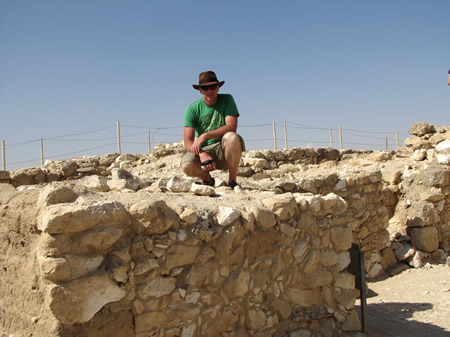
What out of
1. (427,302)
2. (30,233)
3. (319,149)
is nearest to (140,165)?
(319,149)

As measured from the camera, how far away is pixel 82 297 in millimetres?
1898

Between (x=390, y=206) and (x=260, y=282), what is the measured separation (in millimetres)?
5195

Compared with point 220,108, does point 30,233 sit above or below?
below

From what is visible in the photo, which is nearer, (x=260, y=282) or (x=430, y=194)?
(x=260, y=282)

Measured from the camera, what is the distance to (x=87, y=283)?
1918 mm

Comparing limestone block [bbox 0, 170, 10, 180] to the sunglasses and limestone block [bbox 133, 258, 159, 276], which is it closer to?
the sunglasses

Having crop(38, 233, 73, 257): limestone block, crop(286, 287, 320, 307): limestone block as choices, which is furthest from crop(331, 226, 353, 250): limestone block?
crop(38, 233, 73, 257): limestone block

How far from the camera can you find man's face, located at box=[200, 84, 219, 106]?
3939 millimetres

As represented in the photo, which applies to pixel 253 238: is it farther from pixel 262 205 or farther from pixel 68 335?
pixel 68 335

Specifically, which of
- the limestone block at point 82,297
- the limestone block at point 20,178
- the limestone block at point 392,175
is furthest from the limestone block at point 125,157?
the limestone block at point 82,297

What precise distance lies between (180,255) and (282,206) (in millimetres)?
910

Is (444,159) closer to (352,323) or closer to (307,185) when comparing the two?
(307,185)

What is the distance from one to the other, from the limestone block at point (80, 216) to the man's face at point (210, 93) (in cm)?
210

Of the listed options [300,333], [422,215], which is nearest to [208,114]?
[300,333]
